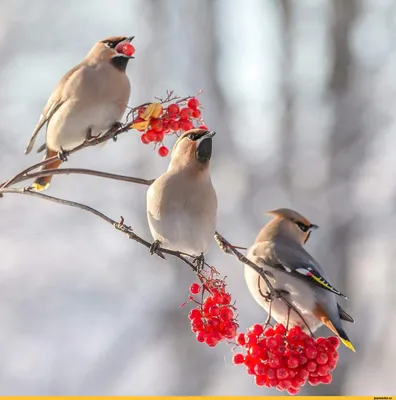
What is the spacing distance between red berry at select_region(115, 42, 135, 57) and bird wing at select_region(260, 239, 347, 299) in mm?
885

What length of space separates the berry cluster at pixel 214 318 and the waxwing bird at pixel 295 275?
53 cm

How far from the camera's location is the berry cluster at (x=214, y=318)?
2164 mm

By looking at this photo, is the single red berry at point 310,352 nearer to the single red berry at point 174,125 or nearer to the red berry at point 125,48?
the single red berry at point 174,125

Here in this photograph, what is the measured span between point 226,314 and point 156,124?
1.74 ft

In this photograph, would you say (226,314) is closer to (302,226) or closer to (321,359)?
(321,359)

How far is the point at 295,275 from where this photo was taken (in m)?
2.93

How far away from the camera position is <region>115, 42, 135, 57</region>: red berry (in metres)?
2.52

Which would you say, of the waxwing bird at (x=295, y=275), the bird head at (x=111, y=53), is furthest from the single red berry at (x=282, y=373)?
the bird head at (x=111, y=53)

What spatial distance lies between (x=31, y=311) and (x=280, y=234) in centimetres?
477

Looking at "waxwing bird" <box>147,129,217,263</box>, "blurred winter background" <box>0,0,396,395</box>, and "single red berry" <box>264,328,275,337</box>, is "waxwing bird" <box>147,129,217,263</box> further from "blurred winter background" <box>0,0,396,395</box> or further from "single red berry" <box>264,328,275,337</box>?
"blurred winter background" <box>0,0,396,395</box>

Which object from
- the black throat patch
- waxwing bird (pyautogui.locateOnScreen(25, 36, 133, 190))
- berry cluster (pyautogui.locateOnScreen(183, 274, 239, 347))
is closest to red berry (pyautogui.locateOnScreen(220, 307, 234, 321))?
berry cluster (pyautogui.locateOnScreen(183, 274, 239, 347))

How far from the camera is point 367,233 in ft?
23.4

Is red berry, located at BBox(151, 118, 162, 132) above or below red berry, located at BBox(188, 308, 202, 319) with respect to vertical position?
above

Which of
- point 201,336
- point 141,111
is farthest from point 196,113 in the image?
point 201,336
